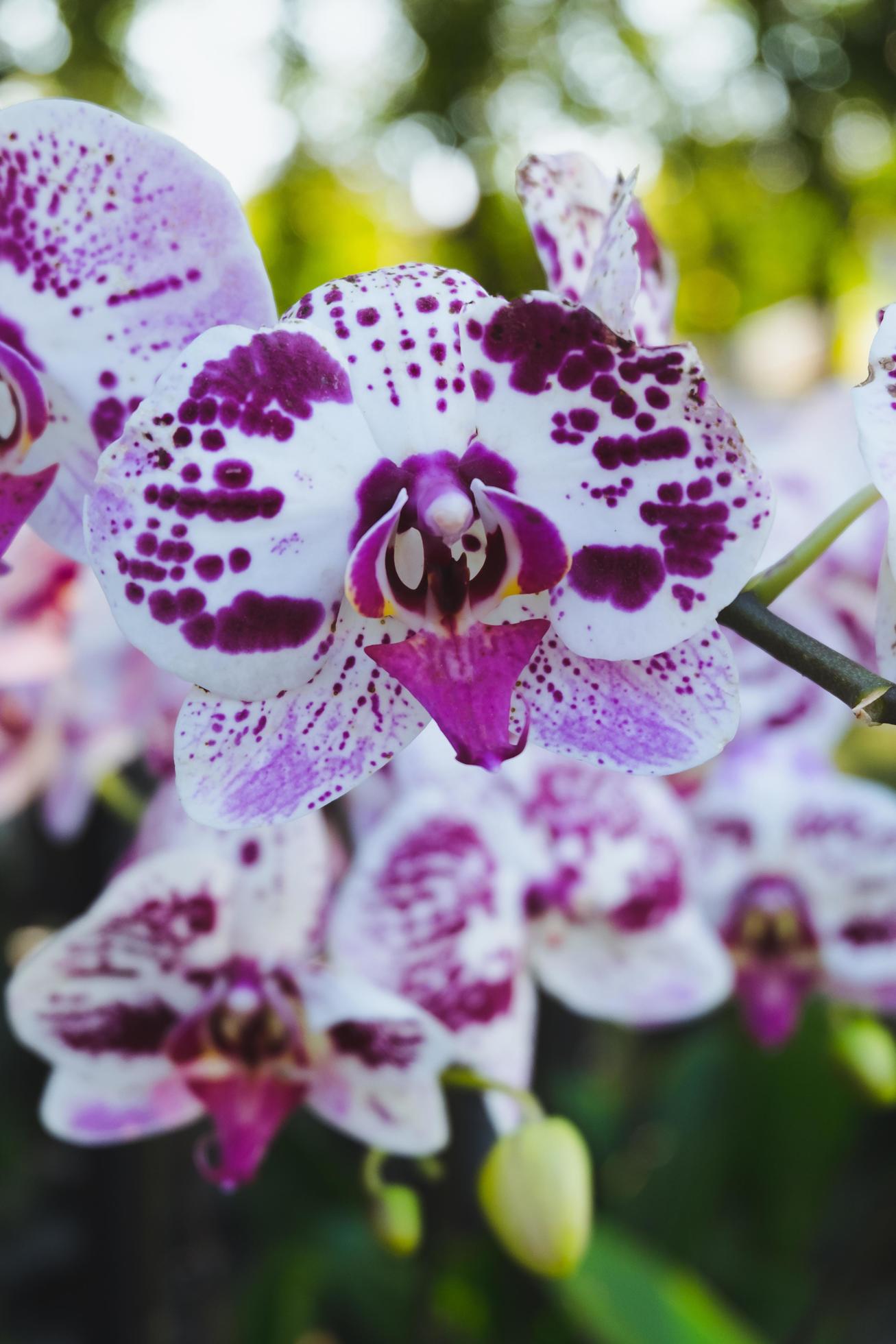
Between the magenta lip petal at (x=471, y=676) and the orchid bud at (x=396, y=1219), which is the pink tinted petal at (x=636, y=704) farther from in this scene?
the orchid bud at (x=396, y=1219)

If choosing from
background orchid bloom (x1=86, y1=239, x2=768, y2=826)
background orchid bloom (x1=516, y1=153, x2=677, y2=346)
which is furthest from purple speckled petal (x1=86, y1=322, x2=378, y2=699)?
background orchid bloom (x1=516, y1=153, x2=677, y2=346)

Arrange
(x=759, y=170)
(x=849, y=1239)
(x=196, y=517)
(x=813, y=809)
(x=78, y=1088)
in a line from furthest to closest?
(x=759, y=170) → (x=849, y=1239) → (x=813, y=809) → (x=78, y=1088) → (x=196, y=517)

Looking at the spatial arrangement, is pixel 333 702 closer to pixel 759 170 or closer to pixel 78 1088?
pixel 78 1088

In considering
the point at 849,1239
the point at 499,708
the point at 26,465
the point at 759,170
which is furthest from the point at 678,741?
the point at 759,170

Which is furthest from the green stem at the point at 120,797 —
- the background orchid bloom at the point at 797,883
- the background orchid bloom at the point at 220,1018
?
the background orchid bloom at the point at 797,883

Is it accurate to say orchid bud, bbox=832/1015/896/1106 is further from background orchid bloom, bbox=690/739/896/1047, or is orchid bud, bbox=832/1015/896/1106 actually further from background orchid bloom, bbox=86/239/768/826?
background orchid bloom, bbox=86/239/768/826

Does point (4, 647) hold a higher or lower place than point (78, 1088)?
higher
